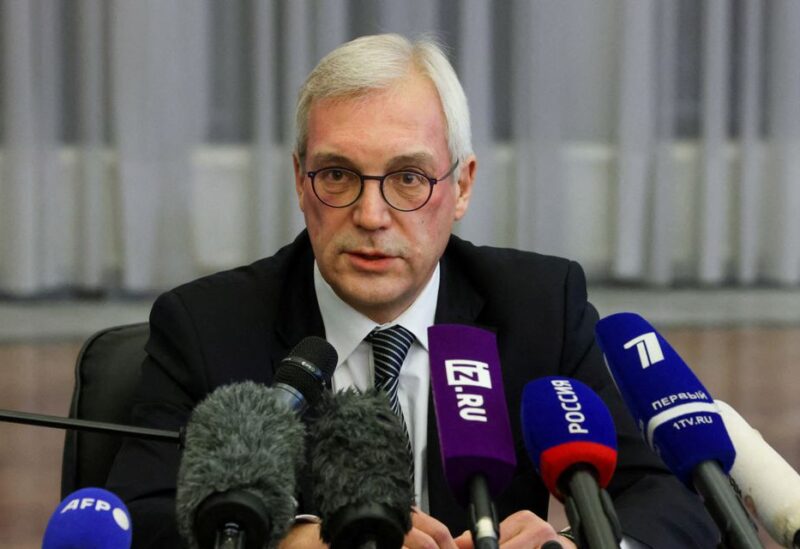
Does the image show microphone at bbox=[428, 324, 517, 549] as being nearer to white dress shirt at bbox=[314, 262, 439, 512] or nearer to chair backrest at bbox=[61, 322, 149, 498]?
white dress shirt at bbox=[314, 262, 439, 512]

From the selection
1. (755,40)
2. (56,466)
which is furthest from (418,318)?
(755,40)

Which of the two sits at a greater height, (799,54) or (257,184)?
(799,54)

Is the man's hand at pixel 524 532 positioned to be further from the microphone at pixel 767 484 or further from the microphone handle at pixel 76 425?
the microphone handle at pixel 76 425

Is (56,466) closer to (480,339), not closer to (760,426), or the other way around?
(760,426)

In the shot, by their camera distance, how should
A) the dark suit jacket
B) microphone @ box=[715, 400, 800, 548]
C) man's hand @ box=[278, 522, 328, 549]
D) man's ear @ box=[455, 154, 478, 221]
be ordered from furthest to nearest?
man's ear @ box=[455, 154, 478, 221] < the dark suit jacket < man's hand @ box=[278, 522, 328, 549] < microphone @ box=[715, 400, 800, 548]

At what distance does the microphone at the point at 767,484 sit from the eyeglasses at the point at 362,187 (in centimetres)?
71

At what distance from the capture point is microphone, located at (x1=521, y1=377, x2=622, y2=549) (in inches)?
40.2

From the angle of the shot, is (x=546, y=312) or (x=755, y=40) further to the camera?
(x=755, y=40)

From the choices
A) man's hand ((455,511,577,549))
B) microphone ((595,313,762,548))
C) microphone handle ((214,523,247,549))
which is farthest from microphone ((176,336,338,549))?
man's hand ((455,511,577,549))

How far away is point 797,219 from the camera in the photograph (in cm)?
643

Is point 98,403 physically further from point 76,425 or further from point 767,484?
point 767,484

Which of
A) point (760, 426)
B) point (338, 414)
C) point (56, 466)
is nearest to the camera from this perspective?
point (338, 414)

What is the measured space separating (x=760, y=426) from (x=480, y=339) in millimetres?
3127

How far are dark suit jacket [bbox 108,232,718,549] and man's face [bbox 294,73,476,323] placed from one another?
155 millimetres
